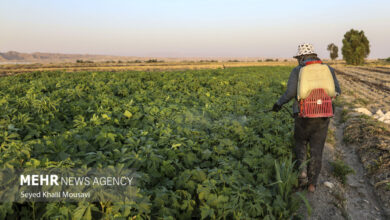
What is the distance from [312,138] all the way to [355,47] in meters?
79.9

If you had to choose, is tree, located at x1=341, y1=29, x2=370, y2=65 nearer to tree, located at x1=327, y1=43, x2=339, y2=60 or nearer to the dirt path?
tree, located at x1=327, y1=43, x2=339, y2=60

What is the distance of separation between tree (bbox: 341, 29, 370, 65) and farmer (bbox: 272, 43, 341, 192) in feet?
254

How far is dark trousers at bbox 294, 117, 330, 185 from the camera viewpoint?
3.89 meters

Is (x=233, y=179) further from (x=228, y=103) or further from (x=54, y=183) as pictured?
(x=228, y=103)

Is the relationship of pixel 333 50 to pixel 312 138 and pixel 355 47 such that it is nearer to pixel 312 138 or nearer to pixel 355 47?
pixel 355 47

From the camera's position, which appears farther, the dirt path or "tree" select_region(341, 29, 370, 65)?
"tree" select_region(341, 29, 370, 65)

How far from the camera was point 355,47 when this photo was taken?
222 ft

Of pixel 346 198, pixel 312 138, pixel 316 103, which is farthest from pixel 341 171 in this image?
pixel 316 103

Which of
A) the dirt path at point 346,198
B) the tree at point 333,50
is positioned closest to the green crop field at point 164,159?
the dirt path at point 346,198

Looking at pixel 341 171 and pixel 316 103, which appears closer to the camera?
pixel 316 103

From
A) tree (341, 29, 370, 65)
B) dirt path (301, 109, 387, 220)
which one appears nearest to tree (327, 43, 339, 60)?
tree (341, 29, 370, 65)

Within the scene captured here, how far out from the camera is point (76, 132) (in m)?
4.20

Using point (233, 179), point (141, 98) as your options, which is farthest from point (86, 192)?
point (141, 98)

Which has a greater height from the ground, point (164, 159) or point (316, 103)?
point (316, 103)
